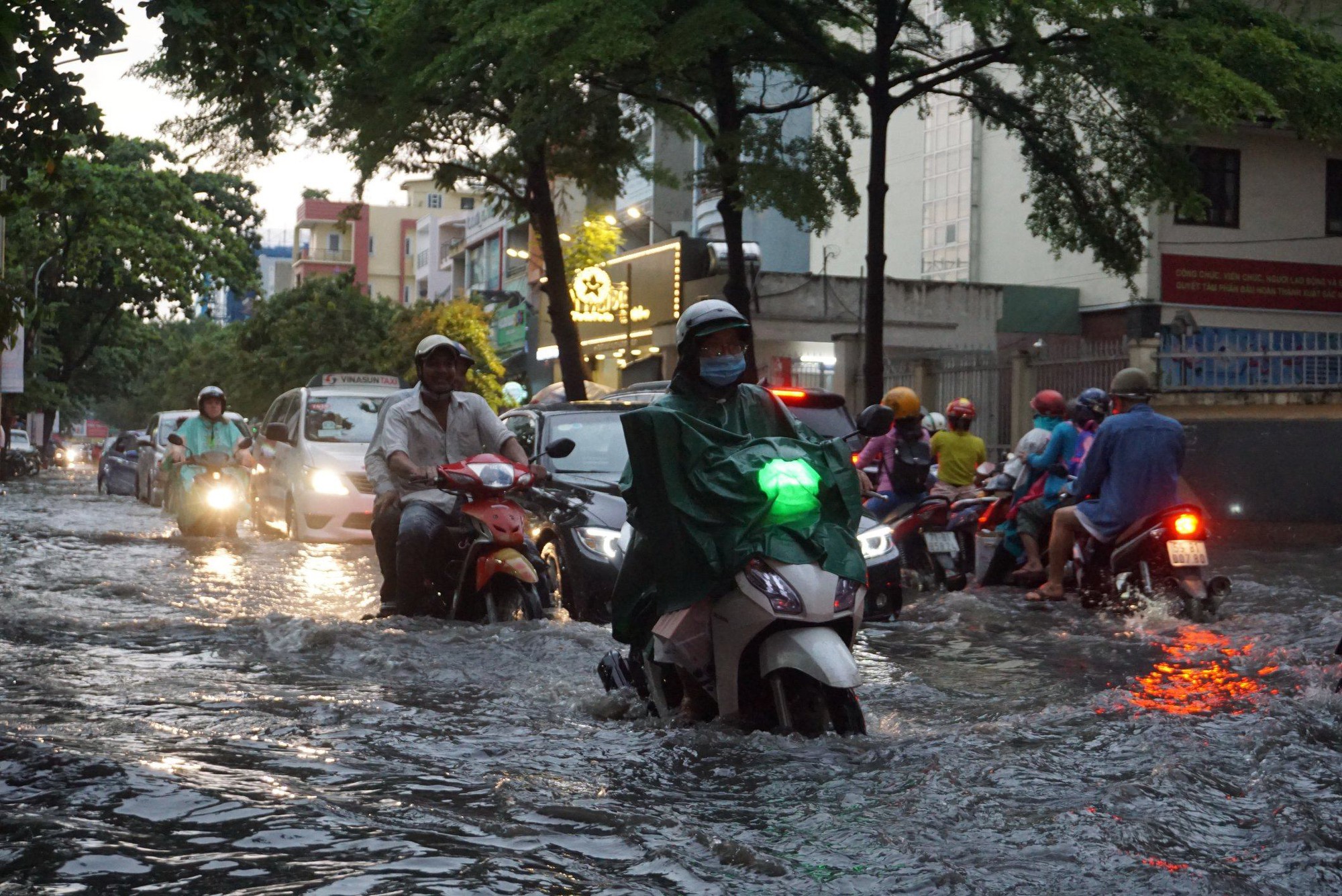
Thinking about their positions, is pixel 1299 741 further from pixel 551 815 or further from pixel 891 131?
pixel 891 131

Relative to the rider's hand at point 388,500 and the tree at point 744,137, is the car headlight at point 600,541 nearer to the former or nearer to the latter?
the rider's hand at point 388,500

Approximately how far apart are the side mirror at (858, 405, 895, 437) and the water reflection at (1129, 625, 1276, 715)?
1764mm

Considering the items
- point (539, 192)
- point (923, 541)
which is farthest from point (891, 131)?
point (923, 541)

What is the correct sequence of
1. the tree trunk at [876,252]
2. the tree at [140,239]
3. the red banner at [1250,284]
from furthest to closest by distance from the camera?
1. the tree at [140,239]
2. the red banner at [1250,284]
3. the tree trunk at [876,252]

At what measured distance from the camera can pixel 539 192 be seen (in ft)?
81.0

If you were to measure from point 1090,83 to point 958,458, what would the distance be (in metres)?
5.04

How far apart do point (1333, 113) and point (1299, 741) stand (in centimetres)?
1155

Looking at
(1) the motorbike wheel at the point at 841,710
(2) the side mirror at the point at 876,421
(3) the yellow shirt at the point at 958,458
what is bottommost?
(1) the motorbike wheel at the point at 841,710

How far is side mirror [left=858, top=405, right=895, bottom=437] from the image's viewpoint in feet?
20.5

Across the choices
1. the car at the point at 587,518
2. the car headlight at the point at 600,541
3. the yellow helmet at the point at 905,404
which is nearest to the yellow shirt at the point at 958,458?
the yellow helmet at the point at 905,404

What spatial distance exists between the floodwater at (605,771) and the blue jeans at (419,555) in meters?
0.19

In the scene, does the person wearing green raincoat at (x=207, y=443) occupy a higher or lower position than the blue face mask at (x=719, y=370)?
lower

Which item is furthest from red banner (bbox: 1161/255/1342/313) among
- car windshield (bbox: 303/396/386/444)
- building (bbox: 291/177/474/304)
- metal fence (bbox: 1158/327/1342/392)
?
building (bbox: 291/177/474/304)

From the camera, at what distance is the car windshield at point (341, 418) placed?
1848 centimetres
